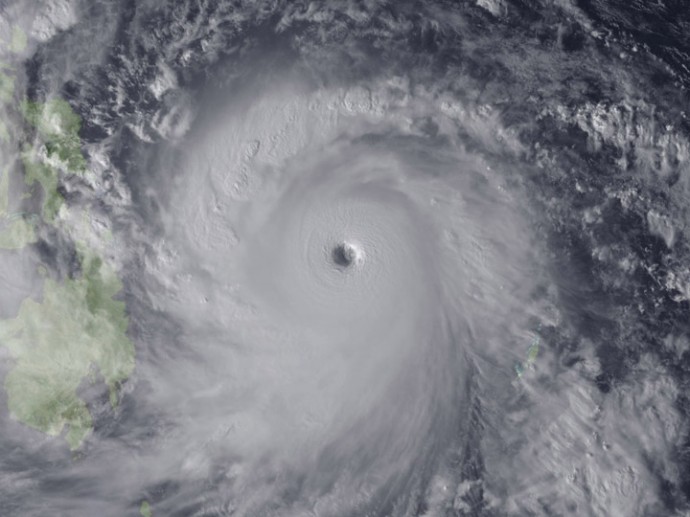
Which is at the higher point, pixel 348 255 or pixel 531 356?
pixel 531 356

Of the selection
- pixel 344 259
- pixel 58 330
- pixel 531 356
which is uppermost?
pixel 531 356

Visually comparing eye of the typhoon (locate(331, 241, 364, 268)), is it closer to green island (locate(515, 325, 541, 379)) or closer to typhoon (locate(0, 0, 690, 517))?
typhoon (locate(0, 0, 690, 517))

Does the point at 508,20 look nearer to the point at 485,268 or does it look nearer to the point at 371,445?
the point at 485,268

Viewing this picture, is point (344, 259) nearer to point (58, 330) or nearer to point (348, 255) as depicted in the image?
point (348, 255)

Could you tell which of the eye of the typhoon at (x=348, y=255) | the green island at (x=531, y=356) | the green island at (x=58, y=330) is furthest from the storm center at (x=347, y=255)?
the green island at (x=58, y=330)

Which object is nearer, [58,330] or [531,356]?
[531,356]

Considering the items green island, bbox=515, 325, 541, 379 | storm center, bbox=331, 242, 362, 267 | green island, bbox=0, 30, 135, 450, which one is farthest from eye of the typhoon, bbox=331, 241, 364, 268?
green island, bbox=0, 30, 135, 450

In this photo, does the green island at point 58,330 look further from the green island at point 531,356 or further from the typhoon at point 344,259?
the green island at point 531,356

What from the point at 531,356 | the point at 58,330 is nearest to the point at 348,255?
the point at 531,356

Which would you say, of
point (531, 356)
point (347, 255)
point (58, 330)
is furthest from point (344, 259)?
point (58, 330)
